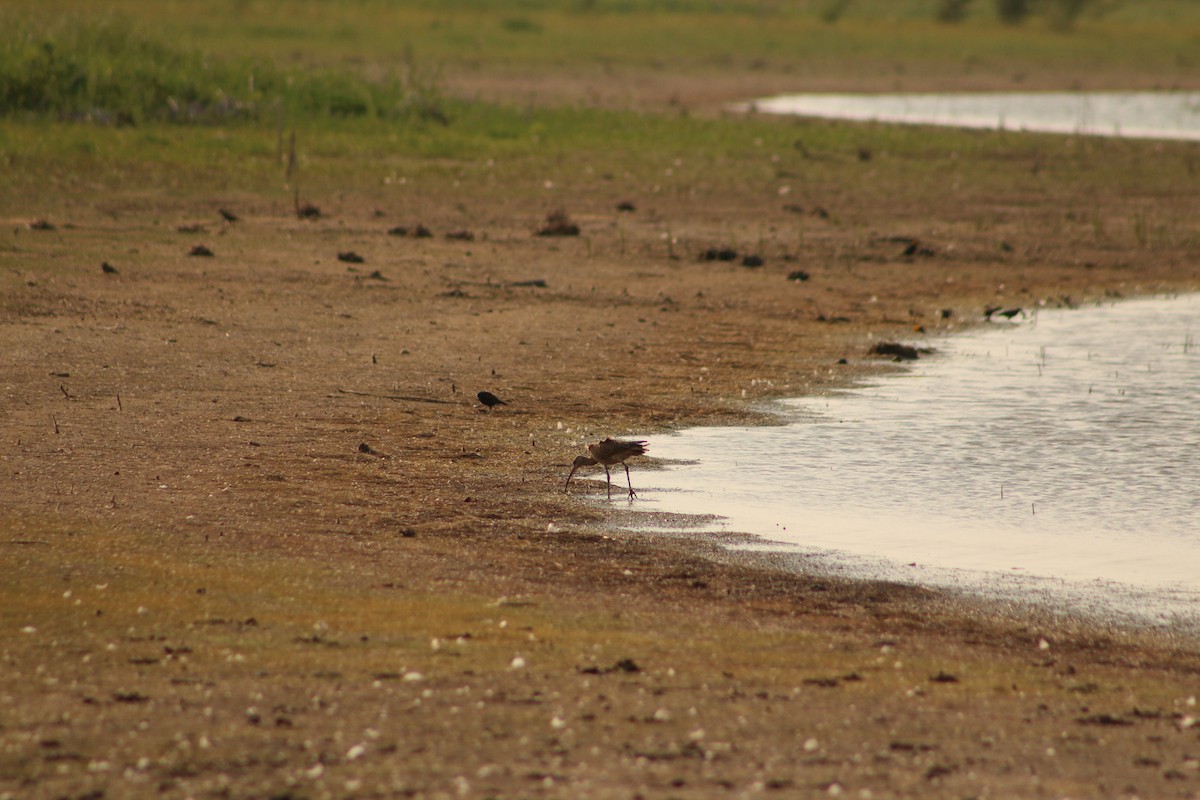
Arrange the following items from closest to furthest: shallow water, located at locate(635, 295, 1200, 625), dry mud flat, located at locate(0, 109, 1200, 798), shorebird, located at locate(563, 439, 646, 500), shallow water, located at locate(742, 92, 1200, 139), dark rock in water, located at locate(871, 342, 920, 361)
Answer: dry mud flat, located at locate(0, 109, 1200, 798) < shallow water, located at locate(635, 295, 1200, 625) < shorebird, located at locate(563, 439, 646, 500) < dark rock in water, located at locate(871, 342, 920, 361) < shallow water, located at locate(742, 92, 1200, 139)

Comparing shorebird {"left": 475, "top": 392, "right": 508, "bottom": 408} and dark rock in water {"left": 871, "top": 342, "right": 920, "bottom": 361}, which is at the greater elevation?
dark rock in water {"left": 871, "top": 342, "right": 920, "bottom": 361}

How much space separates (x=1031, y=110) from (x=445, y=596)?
27.0m

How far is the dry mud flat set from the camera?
398 cm

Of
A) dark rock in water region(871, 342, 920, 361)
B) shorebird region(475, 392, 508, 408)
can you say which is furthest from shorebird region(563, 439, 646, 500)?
dark rock in water region(871, 342, 920, 361)

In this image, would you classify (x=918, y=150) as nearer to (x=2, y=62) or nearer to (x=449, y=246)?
(x=449, y=246)

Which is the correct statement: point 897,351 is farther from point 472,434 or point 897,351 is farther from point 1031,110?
point 1031,110

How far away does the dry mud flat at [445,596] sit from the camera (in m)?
3.98

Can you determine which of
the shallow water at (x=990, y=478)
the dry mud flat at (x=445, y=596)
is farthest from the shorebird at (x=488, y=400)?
the shallow water at (x=990, y=478)

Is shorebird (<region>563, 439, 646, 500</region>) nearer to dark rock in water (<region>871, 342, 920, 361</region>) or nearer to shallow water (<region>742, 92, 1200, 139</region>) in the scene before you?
dark rock in water (<region>871, 342, 920, 361</region>)

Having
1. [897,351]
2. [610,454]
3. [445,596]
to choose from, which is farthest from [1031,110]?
[445,596]

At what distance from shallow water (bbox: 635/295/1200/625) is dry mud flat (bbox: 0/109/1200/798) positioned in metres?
0.41

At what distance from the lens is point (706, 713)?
170 inches

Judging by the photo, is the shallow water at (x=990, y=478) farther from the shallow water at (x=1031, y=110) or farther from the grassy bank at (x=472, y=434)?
the shallow water at (x=1031, y=110)

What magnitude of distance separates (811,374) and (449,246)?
4879mm
